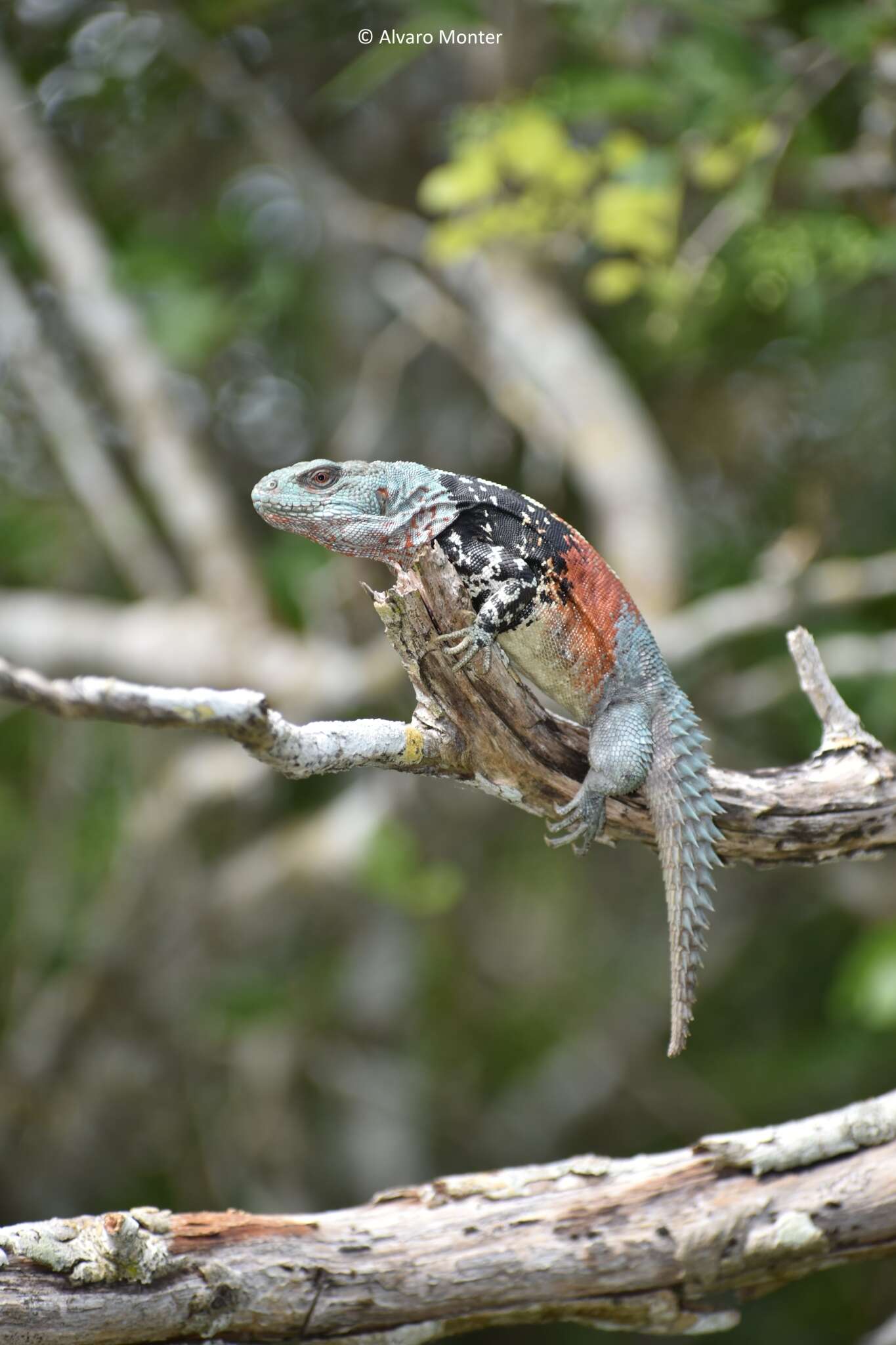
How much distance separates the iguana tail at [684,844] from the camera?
11.3 feet

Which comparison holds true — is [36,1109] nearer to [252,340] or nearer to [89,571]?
[89,571]

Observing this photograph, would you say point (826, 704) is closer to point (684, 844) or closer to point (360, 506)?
point (684, 844)

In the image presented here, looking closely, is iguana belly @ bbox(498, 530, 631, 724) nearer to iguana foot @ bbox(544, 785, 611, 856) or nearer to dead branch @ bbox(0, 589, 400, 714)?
iguana foot @ bbox(544, 785, 611, 856)

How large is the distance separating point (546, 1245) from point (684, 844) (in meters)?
1.17

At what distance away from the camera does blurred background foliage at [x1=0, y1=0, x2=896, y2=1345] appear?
6414 millimetres

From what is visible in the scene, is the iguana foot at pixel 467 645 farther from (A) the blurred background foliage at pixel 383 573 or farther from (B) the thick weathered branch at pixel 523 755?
(A) the blurred background foliage at pixel 383 573

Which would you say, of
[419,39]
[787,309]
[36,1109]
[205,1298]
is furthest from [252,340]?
[205,1298]

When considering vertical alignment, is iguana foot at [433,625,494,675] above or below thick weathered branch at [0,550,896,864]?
above

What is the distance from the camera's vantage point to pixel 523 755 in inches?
137

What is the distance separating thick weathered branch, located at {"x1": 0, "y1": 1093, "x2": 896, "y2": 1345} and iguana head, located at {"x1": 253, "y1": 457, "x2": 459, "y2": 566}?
186 cm

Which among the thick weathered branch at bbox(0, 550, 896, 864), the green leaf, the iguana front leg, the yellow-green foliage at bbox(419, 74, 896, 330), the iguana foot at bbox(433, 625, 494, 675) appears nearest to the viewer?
the thick weathered branch at bbox(0, 550, 896, 864)

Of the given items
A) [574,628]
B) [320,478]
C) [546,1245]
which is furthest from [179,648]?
[546,1245]

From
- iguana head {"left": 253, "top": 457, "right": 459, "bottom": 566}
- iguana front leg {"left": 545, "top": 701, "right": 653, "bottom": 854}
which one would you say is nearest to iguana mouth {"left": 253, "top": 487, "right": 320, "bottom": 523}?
iguana head {"left": 253, "top": 457, "right": 459, "bottom": 566}

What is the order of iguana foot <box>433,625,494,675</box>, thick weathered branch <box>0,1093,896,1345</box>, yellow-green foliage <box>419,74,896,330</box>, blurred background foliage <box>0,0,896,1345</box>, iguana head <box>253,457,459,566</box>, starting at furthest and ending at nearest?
blurred background foliage <box>0,0,896,1345</box> → yellow-green foliage <box>419,74,896,330</box> → iguana head <box>253,457,459,566</box> → iguana foot <box>433,625,494,675</box> → thick weathered branch <box>0,1093,896,1345</box>
